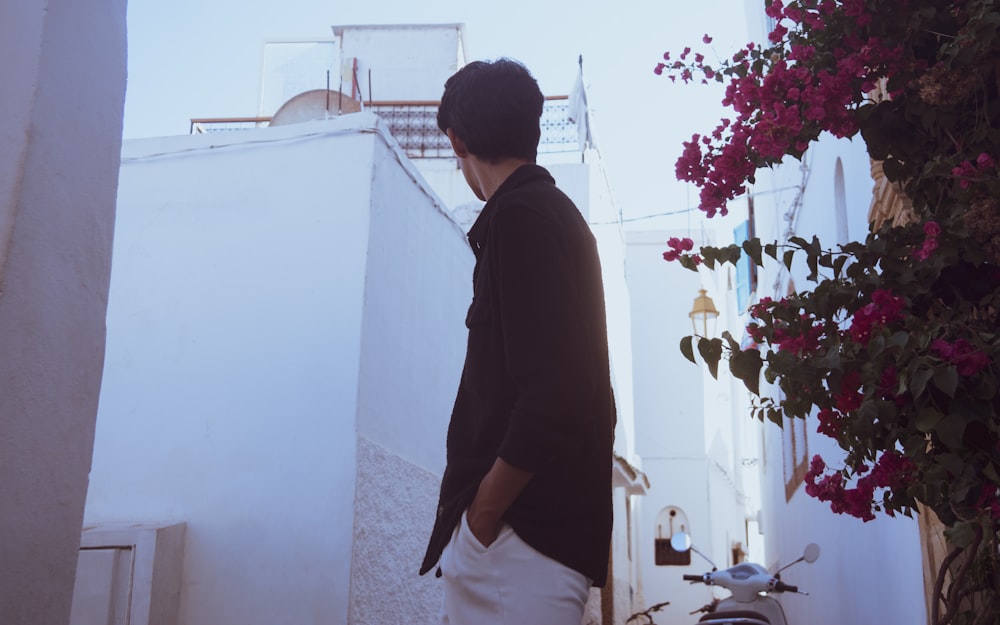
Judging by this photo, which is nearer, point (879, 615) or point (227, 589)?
point (227, 589)

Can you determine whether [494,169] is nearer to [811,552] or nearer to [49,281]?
[49,281]

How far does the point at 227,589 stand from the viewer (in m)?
5.54

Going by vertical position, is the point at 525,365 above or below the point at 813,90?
below

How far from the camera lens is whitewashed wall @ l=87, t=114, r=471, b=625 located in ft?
18.2

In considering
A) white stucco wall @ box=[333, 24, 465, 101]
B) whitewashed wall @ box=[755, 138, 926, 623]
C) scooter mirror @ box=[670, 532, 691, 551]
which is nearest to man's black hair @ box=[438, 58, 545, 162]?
whitewashed wall @ box=[755, 138, 926, 623]

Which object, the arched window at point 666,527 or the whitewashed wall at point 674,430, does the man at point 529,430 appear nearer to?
the whitewashed wall at point 674,430

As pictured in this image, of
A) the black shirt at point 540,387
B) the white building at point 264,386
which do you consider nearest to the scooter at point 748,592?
the white building at point 264,386

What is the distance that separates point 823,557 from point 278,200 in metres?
5.50

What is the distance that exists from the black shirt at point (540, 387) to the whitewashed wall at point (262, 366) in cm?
362

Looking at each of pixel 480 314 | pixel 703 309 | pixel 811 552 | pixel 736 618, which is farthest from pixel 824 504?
pixel 703 309

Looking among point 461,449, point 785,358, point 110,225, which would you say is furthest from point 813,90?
point 110,225

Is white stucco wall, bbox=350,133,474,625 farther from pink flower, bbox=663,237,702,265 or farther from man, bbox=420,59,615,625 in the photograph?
man, bbox=420,59,615,625

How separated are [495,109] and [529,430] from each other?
0.70 m

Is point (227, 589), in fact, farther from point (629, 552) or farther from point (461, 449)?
point (629, 552)
